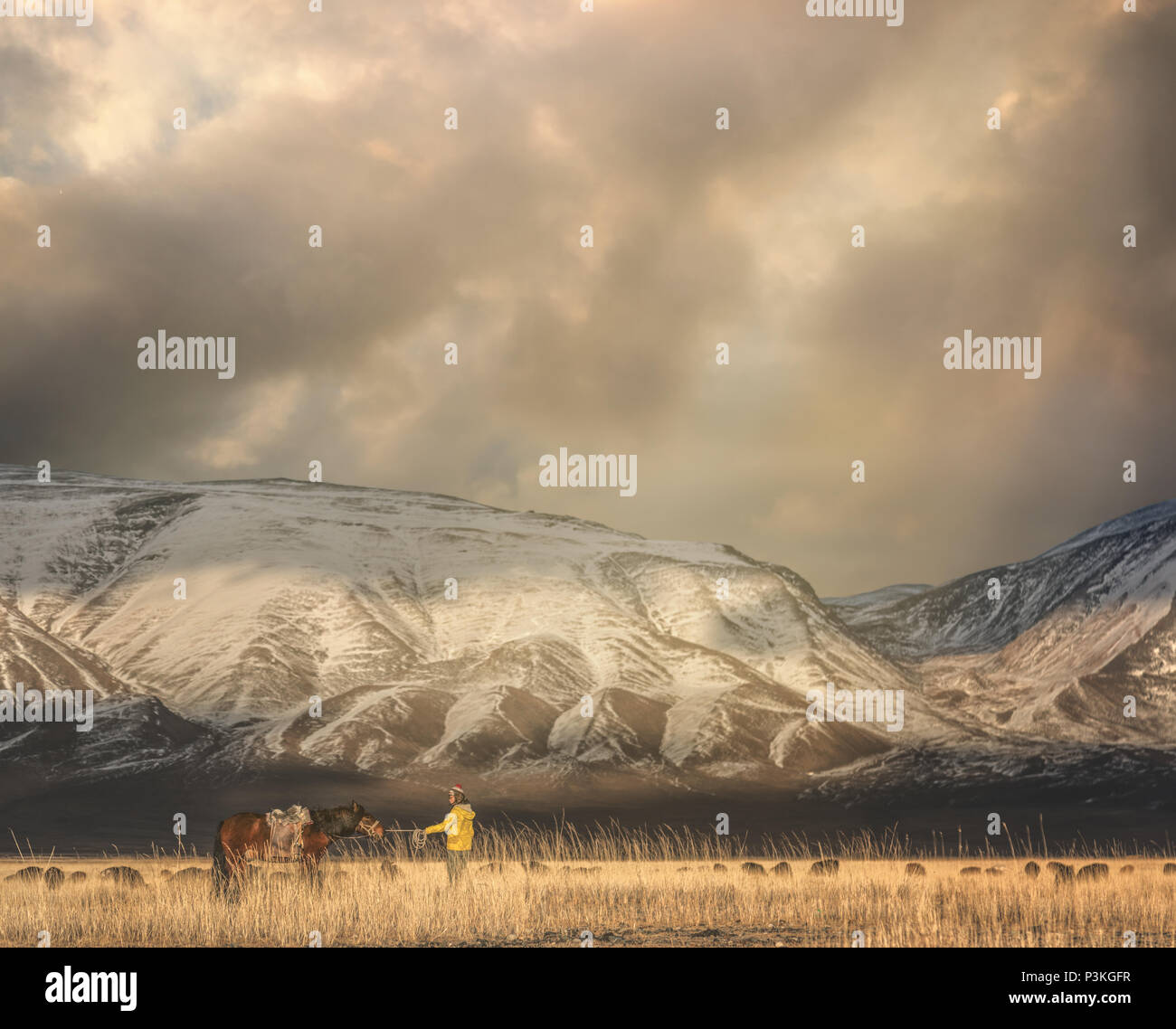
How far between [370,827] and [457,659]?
136526 millimetres

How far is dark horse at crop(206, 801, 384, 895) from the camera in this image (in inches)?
944

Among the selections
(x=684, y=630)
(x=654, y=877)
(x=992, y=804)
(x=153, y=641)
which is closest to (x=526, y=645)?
(x=684, y=630)

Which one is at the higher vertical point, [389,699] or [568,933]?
[389,699]

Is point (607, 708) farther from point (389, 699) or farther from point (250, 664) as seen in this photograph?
point (250, 664)

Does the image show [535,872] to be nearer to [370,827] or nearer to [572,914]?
[572,914]

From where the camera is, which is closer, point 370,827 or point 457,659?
point 370,827

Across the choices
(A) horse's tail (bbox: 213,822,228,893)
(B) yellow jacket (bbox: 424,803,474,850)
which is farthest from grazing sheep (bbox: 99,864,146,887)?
(B) yellow jacket (bbox: 424,803,474,850)

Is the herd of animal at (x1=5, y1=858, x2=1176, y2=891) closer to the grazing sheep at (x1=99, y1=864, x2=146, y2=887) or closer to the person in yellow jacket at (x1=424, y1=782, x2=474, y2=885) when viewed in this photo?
the grazing sheep at (x1=99, y1=864, x2=146, y2=887)

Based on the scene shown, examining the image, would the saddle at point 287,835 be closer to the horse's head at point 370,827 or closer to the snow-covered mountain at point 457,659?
the horse's head at point 370,827

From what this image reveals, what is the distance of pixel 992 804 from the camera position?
451ft

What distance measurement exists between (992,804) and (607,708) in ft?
137

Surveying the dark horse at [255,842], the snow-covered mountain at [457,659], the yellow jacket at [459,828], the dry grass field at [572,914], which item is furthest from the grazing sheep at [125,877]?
the snow-covered mountain at [457,659]

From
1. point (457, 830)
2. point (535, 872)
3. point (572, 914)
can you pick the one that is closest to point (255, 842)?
point (457, 830)

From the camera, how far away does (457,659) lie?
160125mm
